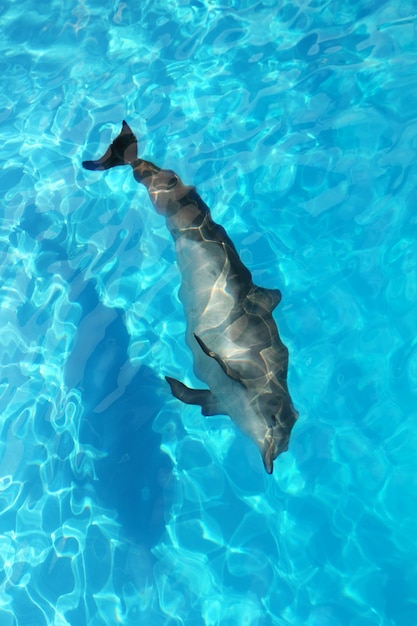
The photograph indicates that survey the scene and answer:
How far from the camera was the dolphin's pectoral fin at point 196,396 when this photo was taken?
5.46 m

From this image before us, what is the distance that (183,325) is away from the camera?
6.44 m

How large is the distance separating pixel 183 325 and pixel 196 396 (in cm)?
113

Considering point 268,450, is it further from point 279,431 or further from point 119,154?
point 119,154

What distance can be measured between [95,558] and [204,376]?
1866mm

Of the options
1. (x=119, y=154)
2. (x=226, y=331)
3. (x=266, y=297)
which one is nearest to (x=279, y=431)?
(x=226, y=331)

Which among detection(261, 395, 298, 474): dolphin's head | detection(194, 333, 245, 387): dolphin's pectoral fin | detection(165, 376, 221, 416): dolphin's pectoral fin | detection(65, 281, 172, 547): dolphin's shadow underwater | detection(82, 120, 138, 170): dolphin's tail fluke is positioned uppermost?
detection(82, 120, 138, 170): dolphin's tail fluke

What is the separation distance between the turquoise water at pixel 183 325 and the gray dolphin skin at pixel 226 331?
1.77ft

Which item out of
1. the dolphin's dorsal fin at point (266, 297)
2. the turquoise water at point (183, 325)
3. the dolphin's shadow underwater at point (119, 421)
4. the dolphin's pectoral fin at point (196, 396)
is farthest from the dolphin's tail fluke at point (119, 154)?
the dolphin's pectoral fin at point (196, 396)

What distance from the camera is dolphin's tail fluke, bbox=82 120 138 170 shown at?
22.7ft

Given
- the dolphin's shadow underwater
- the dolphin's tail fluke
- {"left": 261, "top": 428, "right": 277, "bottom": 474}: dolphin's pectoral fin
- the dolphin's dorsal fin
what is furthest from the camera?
the dolphin's tail fluke

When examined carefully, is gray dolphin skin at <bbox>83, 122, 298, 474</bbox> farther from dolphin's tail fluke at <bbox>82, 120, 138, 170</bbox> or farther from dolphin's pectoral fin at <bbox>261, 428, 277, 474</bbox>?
dolphin's tail fluke at <bbox>82, 120, 138, 170</bbox>

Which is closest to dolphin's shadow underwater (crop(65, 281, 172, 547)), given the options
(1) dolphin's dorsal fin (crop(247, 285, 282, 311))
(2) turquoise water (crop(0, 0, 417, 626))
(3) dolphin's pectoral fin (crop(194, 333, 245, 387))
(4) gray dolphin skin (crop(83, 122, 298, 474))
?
(2) turquoise water (crop(0, 0, 417, 626))

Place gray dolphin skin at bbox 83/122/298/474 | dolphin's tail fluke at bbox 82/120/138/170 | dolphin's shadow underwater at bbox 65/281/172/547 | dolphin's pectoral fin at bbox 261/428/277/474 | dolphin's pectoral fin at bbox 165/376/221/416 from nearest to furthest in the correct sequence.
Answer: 1. dolphin's pectoral fin at bbox 261/428/277/474
2. gray dolphin skin at bbox 83/122/298/474
3. dolphin's pectoral fin at bbox 165/376/221/416
4. dolphin's shadow underwater at bbox 65/281/172/547
5. dolphin's tail fluke at bbox 82/120/138/170

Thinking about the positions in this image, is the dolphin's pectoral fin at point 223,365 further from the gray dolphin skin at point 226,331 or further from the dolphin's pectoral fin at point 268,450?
the dolphin's pectoral fin at point 268,450
